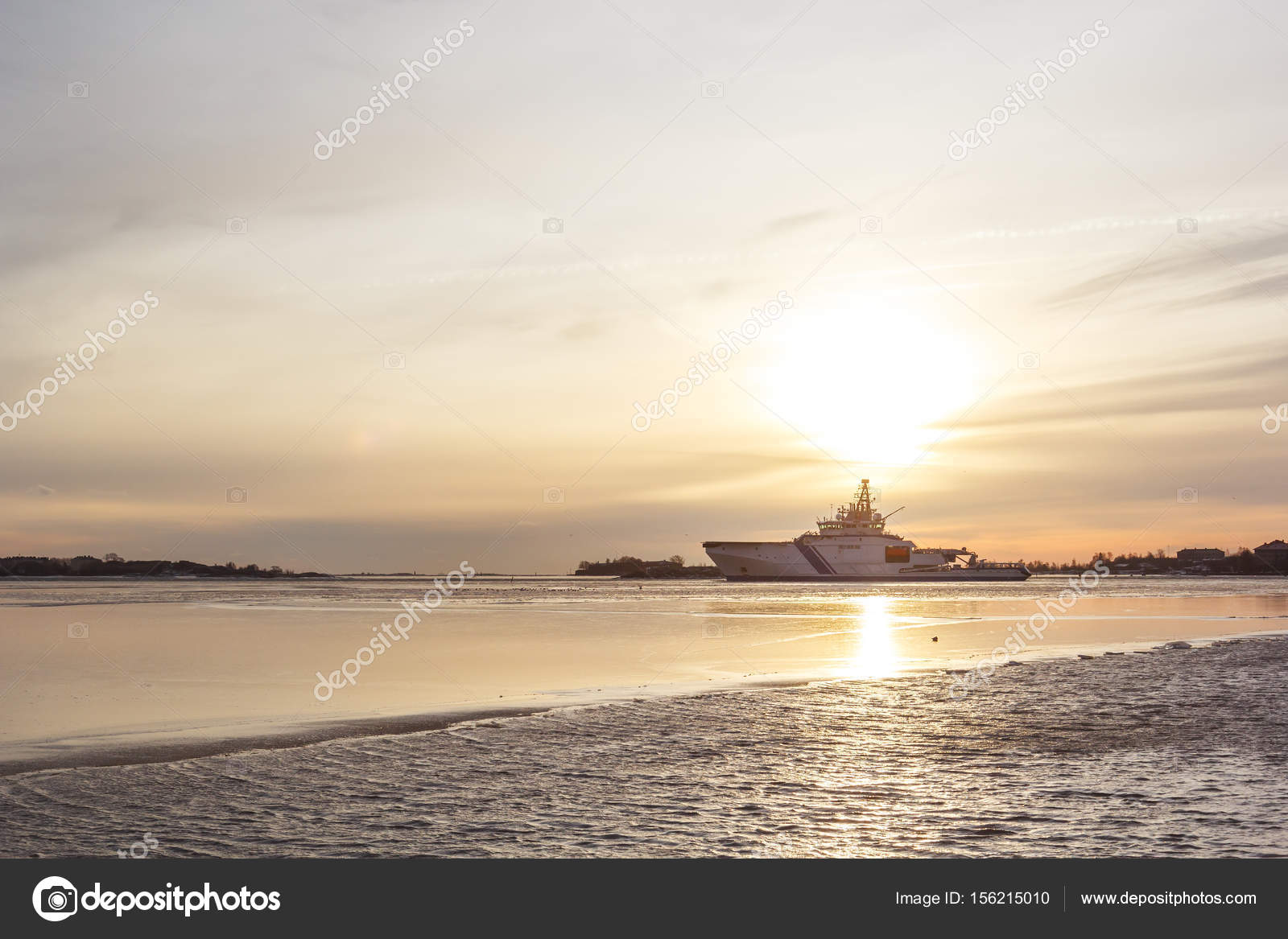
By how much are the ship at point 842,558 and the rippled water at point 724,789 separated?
139919mm

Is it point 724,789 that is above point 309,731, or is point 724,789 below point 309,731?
above

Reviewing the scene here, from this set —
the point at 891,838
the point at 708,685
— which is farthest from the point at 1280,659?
the point at 891,838

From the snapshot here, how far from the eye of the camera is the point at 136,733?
1423 centimetres

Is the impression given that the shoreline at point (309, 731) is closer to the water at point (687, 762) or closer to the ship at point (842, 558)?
the water at point (687, 762)

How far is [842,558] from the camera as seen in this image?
158 m

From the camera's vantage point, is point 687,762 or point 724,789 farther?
point 687,762

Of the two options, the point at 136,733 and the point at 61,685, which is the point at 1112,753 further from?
the point at 61,685
